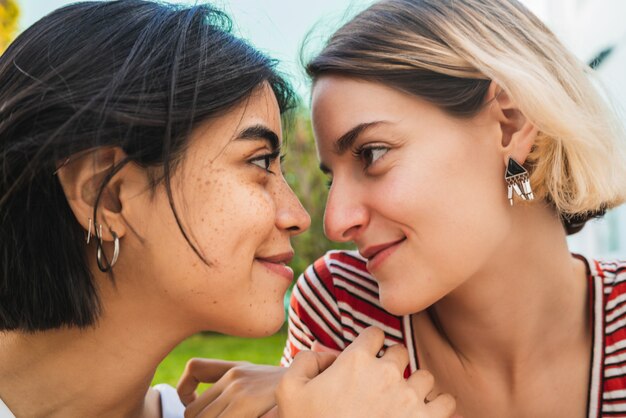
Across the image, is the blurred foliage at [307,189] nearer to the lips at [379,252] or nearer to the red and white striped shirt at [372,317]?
the red and white striped shirt at [372,317]

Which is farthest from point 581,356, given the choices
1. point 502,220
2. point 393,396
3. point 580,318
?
point 393,396

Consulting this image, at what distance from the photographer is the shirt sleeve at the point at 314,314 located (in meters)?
3.03

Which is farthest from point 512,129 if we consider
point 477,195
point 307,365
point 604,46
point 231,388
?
point 604,46

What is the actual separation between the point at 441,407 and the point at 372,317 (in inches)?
27.4

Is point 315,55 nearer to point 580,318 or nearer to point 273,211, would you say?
point 273,211

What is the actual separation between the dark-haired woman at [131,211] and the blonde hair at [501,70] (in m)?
0.46

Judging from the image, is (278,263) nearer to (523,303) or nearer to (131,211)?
(131,211)

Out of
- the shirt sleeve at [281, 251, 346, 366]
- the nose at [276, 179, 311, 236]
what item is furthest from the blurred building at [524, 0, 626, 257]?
the nose at [276, 179, 311, 236]

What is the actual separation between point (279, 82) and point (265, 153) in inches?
14.7

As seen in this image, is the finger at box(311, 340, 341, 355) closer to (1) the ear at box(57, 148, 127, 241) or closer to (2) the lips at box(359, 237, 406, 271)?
(2) the lips at box(359, 237, 406, 271)

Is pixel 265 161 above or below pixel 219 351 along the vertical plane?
above

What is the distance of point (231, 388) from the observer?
236 centimetres

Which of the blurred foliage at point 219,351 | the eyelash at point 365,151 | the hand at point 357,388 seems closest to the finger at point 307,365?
the hand at point 357,388

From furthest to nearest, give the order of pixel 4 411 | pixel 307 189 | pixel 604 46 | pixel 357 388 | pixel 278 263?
pixel 307 189
pixel 604 46
pixel 278 263
pixel 357 388
pixel 4 411
